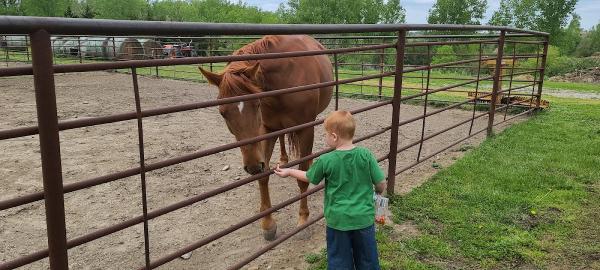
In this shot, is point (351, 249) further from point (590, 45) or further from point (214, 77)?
point (590, 45)

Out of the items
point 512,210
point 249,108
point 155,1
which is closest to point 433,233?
point 512,210

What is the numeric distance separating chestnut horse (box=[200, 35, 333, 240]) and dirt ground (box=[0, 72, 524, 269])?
47cm

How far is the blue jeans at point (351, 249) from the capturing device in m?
2.26

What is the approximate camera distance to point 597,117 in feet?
26.1

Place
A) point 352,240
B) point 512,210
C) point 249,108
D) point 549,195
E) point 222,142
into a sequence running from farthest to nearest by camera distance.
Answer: point 222,142 → point 549,195 → point 512,210 → point 249,108 → point 352,240

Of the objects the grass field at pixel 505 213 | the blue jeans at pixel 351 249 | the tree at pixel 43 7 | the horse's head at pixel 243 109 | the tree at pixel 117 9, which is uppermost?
the tree at pixel 117 9

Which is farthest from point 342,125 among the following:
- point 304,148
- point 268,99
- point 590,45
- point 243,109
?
point 590,45

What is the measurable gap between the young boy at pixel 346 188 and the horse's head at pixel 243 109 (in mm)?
587

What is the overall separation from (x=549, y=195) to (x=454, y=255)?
65.5 inches

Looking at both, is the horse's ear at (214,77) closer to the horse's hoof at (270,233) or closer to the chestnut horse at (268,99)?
the chestnut horse at (268,99)

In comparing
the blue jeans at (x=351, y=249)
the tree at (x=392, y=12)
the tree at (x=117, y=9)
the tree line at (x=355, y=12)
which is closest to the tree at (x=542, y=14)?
the tree line at (x=355, y=12)

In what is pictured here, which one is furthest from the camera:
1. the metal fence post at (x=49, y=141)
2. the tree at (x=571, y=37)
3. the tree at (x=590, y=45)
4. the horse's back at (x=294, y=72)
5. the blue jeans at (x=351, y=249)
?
the tree at (x=590, y=45)

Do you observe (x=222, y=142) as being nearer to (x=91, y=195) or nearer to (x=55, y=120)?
(x=91, y=195)

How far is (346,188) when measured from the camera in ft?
7.14
